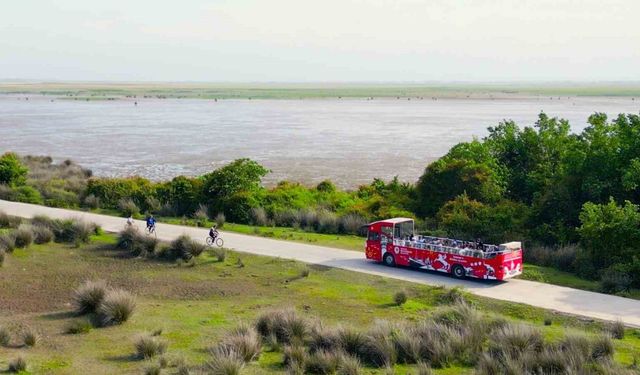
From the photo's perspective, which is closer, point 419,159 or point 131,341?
point 131,341

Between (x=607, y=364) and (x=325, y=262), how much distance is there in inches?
475

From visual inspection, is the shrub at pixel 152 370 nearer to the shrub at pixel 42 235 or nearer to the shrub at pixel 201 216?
the shrub at pixel 42 235

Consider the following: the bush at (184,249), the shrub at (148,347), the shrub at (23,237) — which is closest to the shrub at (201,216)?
the bush at (184,249)

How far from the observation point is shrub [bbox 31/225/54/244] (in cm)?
2733

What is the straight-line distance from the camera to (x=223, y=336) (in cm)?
1664

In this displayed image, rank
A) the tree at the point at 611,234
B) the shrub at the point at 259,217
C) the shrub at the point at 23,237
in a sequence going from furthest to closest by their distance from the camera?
the shrub at the point at 259,217
the shrub at the point at 23,237
the tree at the point at 611,234

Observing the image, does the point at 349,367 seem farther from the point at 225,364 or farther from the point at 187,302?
the point at 187,302

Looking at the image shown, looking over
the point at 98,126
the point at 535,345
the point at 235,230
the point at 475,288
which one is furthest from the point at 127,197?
the point at 98,126

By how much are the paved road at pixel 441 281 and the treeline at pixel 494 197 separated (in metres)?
1.72

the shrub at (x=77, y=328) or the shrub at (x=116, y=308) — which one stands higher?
the shrub at (x=116, y=308)

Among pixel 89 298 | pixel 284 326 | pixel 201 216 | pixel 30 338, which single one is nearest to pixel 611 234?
pixel 284 326

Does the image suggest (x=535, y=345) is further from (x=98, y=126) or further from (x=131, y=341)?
(x=98, y=126)

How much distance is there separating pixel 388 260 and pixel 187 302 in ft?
24.2

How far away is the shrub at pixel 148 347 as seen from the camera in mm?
15477
